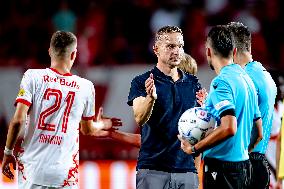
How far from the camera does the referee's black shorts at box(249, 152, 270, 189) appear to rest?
28.3 feet

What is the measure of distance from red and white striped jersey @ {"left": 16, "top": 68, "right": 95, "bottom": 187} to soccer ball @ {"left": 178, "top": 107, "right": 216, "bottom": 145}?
1.22 m

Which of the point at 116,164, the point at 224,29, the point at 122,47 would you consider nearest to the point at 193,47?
the point at 122,47

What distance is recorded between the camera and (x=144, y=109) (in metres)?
8.20

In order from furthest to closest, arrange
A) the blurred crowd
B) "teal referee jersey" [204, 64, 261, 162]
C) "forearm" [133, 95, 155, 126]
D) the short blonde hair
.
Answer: the blurred crowd, the short blonde hair, "forearm" [133, 95, 155, 126], "teal referee jersey" [204, 64, 261, 162]

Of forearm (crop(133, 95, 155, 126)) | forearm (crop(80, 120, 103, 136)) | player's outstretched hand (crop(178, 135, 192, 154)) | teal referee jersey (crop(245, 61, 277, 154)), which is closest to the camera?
player's outstretched hand (crop(178, 135, 192, 154))

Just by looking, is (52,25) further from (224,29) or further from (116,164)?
(224,29)

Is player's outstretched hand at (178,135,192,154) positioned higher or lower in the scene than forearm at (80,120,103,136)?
lower

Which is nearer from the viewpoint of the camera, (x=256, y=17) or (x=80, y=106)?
(x=80, y=106)

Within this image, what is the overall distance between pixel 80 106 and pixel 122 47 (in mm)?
8431

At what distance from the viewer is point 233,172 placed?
25.7ft

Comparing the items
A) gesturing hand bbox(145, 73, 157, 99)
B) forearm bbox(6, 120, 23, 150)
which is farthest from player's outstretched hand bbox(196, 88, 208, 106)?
forearm bbox(6, 120, 23, 150)

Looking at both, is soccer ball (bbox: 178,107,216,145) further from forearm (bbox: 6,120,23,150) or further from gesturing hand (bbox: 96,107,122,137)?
forearm (bbox: 6,120,23,150)

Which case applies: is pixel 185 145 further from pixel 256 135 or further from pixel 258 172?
pixel 258 172

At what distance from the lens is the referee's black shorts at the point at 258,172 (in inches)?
340
